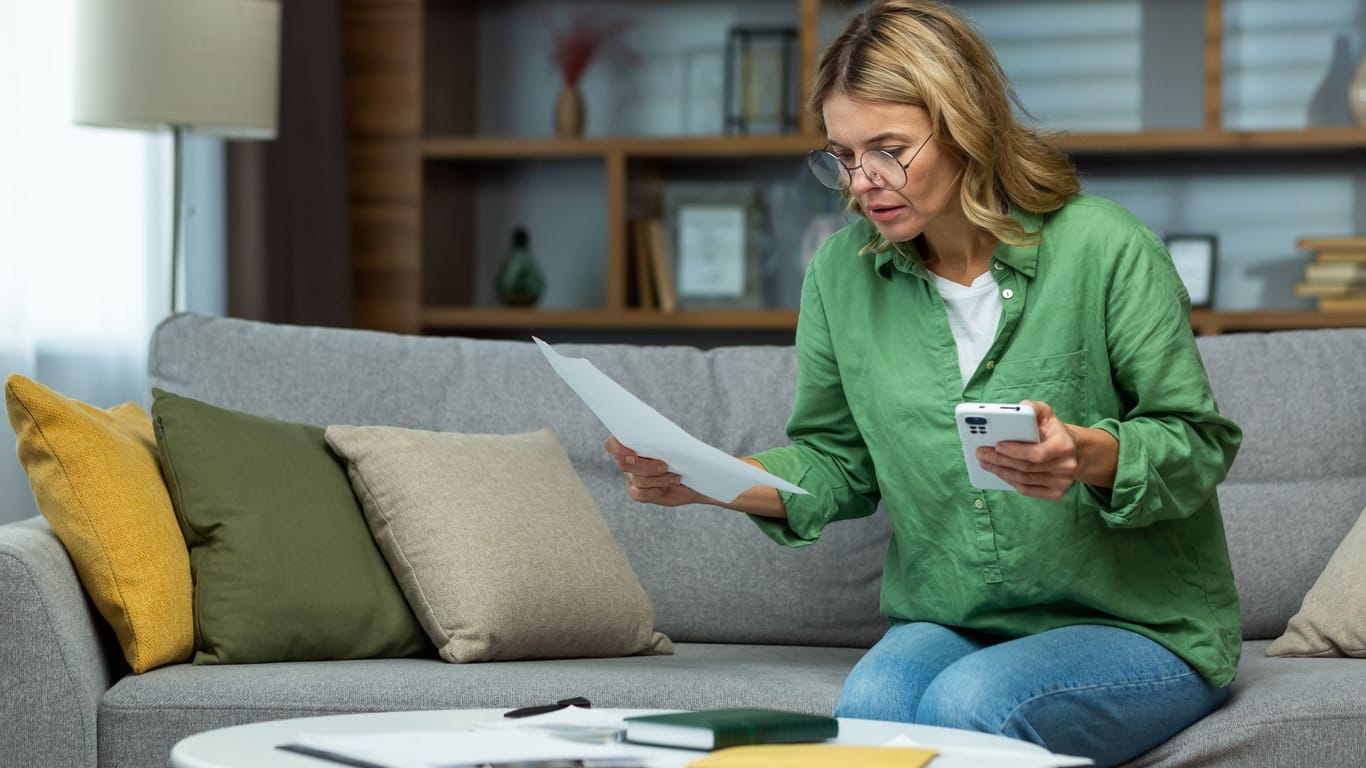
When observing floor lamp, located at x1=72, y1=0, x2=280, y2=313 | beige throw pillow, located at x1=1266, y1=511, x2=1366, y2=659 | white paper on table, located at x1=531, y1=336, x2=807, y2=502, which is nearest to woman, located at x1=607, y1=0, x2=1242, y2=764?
white paper on table, located at x1=531, y1=336, x2=807, y2=502

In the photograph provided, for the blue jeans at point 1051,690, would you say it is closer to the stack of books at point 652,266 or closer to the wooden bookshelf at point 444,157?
the wooden bookshelf at point 444,157

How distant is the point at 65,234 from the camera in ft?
9.54

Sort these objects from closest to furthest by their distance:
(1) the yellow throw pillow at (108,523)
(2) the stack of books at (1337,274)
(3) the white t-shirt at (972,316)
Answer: (3) the white t-shirt at (972,316) < (1) the yellow throw pillow at (108,523) < (2) the stack of books at (1337,274)

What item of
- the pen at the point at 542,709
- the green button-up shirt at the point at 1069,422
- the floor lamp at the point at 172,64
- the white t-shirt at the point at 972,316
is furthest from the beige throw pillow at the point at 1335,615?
the floor lamp at the point at 172,64

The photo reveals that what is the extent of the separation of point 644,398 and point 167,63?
3.75 ft

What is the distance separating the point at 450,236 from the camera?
3.91 metres

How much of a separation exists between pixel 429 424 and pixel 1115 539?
1.01 metres

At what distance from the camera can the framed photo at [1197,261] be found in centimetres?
365

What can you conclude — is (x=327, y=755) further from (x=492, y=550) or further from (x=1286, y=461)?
(x=1286, y=461)

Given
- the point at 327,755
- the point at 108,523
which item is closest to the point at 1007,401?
the point at 327,755

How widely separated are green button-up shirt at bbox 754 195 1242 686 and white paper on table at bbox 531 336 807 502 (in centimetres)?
25

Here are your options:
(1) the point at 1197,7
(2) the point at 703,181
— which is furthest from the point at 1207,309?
(2) the point at 703,181

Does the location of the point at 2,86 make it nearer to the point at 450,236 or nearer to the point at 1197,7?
the point at 450,236

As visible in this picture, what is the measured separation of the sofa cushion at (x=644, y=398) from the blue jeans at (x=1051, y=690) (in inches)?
19.9
